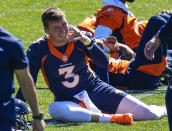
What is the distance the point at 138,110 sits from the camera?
7.46 meters

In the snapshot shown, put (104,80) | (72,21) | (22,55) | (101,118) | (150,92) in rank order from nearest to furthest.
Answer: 1. (22,55)
2. (101,118)
3. (104,80)
4. (150,92)
5. (72,21)

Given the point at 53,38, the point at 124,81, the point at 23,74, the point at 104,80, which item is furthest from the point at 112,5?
the point at 23,74

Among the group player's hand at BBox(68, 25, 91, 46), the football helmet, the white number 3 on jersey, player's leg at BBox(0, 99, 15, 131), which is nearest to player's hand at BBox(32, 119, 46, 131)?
player's leg at BBox(0, 99, 15, 131)

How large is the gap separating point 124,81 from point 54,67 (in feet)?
7.44

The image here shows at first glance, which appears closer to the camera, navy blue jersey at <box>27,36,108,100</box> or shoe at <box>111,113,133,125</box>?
shoe at <box>111,113,133,125</box>

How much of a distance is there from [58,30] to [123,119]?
4.00 feet

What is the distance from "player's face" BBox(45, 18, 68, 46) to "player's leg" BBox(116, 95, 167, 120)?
1035mm

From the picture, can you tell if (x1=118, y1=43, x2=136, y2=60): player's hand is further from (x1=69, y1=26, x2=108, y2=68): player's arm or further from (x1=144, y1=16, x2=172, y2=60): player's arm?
(x1=144, y1=16, x2=172, y2=60): player's arm

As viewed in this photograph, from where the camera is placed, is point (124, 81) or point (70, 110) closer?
point (70, 110)

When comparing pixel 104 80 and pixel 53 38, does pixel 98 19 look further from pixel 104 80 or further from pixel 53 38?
pixel 53 38

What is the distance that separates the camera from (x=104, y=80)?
8.22 metres

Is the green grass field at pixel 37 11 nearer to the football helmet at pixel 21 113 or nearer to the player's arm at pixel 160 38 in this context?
the football helmet at pixel 21 113

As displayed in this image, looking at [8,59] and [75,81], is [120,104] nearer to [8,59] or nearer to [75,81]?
[75,81]

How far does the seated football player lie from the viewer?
7.20 metres
